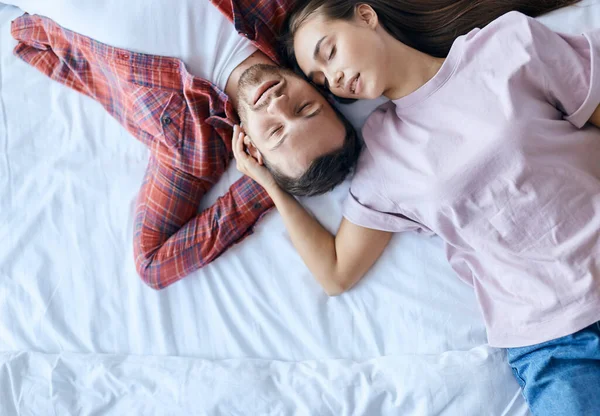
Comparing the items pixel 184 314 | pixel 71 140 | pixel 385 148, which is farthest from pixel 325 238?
pixel 71 140

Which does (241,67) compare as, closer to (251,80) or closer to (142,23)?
(251,80)

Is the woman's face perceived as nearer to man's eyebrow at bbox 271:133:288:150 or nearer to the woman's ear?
the woman's ear

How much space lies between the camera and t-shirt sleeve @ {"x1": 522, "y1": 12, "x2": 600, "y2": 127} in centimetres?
109

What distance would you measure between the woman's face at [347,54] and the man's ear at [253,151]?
0.22 m

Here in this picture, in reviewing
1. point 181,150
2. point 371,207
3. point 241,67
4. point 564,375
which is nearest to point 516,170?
point 371,207

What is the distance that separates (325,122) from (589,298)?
642 millimetres

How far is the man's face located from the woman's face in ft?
0.18

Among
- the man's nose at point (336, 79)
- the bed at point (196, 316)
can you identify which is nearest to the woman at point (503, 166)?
the man's nose at point (336, 79)

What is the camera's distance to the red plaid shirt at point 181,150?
134cm

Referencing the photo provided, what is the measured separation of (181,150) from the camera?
1.38 metres

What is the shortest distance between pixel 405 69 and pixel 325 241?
0.44 meters

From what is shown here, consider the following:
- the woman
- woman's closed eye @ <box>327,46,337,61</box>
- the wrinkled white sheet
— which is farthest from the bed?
woman's closed eye @ <box>327,46,337,61</box>

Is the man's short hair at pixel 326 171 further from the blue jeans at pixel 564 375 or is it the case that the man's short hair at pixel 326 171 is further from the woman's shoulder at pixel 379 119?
the blue jeans at pixel 564 375

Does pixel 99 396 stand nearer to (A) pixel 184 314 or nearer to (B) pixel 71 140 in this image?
(A) pixel 184 314
